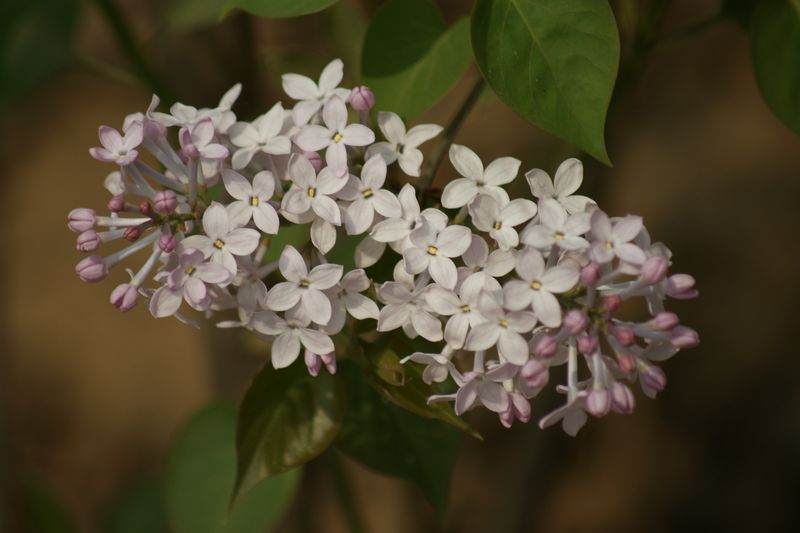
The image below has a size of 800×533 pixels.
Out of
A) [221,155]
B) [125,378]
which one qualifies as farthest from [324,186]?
[125,378]

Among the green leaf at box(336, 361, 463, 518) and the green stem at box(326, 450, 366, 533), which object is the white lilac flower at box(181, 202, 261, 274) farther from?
the green stem at box(326, 450, 366, 533)

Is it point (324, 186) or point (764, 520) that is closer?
point (324, 186)

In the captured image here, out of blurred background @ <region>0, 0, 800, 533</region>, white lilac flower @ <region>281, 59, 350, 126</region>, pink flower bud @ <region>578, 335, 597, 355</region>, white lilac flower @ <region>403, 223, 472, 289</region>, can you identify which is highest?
white lilac flower @ <region>281, 59, 350, 126</region>

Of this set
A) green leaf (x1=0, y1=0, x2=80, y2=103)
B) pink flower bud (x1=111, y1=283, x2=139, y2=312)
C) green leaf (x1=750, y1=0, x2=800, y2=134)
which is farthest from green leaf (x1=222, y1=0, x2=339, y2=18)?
green leaf (x1=0, y1=0, x2=80, y2=103)

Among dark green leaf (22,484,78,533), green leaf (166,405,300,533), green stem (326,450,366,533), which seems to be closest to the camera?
green leaf (166,405,300,533)

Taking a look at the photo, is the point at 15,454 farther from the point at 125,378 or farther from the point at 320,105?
the point at 320,105

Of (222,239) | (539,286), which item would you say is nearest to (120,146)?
(222,239)

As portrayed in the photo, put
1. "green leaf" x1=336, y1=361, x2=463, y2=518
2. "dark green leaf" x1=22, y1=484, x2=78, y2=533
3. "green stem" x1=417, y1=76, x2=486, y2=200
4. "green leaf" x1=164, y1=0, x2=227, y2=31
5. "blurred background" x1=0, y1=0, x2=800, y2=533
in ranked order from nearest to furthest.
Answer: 1. "green stem" x1=417, y1=76, x2=486, y2=200
2. "green leaf" x1=336, y1=361, x2=463, y2=518
3. "green leaf" x1=164, y1=0, x2=227, y2=31
4. "dark green leaf" x1=22, y1=484, x2=78, y2=533
5. "blurred background" x1=0, y1=0, x2=800, y2=533
